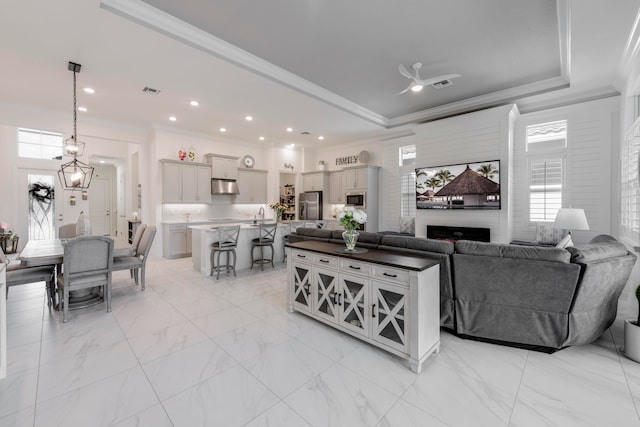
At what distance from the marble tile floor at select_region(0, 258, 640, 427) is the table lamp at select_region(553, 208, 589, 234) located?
124cm

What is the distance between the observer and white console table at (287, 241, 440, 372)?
2.20 meters

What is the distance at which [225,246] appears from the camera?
491 cm

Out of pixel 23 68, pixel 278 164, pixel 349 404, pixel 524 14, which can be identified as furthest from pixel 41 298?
pixel 524 14

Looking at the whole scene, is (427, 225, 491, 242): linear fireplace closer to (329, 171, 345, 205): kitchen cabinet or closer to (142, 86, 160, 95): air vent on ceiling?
(329, 171, 345, 205): kitchen cabinet

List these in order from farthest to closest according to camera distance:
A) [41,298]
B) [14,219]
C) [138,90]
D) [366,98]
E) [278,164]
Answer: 1. [278,164]
2. [14,219]
3. [366,98]
4. [138,90]
5. [41,298]

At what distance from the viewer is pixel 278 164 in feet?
28.6

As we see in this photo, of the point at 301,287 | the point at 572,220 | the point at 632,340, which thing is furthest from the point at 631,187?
the point at 301,287

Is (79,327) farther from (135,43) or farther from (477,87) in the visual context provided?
(477,87)

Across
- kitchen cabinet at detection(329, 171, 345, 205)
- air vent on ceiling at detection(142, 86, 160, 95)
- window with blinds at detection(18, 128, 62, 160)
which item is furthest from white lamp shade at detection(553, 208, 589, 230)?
window with blinds at detection(18, 128, 62, 160)

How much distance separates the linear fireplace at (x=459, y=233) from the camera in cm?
529

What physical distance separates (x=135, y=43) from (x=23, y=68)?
2.10 meters

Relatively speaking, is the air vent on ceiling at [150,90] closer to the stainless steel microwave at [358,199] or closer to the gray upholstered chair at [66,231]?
the gray upholstered chair at [66,231]

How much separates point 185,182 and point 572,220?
25.3 feet

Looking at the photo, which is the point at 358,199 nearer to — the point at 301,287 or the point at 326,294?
the point at 301,287
